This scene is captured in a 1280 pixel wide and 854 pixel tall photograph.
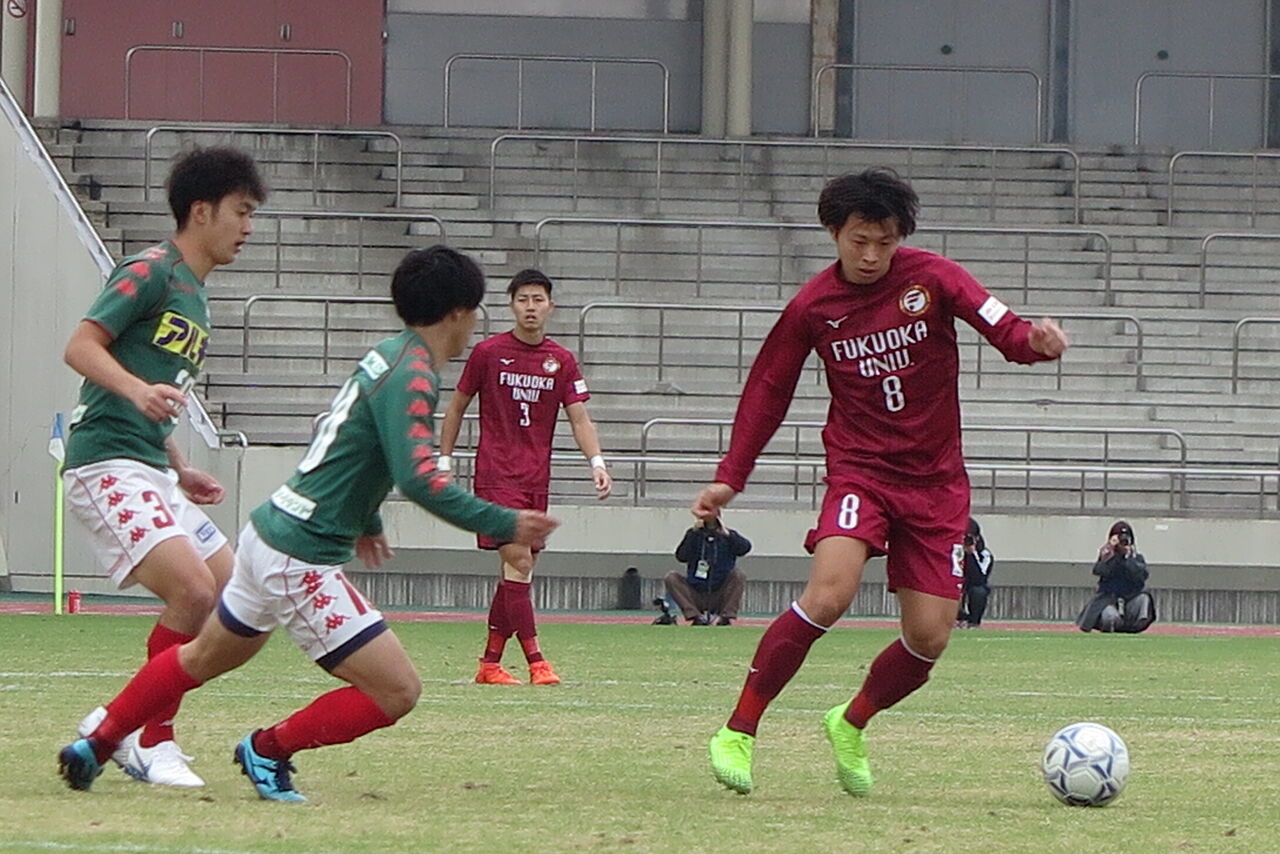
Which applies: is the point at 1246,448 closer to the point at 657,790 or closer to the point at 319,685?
the point at 319,685

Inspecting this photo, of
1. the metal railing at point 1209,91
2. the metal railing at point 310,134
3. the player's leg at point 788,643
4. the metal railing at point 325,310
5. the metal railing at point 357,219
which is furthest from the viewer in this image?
the metal railing at point 1209,91

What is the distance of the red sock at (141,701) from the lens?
6809 millimetres

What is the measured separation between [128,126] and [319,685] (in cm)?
1844

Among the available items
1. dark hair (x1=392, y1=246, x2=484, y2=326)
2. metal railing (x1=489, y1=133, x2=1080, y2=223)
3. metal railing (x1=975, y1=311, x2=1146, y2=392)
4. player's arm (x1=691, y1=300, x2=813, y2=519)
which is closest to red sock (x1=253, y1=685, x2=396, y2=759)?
dark hair (x1=392, y1=246, x2=484, y2=326)

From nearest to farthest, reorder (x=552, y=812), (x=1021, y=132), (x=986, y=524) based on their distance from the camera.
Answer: (x=552, y=812) → (x=986, y=524) → (x=1021, y=132)

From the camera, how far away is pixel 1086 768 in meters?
7.05

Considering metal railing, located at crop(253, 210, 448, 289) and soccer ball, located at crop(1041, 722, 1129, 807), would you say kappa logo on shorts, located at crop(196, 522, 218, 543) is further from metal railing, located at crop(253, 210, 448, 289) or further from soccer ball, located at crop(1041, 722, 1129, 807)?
metal railing, located at crop(253, 210, 448, 289)

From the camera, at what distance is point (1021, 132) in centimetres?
3266

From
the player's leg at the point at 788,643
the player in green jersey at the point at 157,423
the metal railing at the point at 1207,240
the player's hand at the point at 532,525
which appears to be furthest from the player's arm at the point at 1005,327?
the metal railing at the point at 1207,240

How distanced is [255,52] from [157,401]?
25.9 m

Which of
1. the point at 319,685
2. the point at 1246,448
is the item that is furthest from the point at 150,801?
the point at 1246,448

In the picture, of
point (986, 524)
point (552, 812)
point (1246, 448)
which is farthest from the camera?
point (1246, 448)

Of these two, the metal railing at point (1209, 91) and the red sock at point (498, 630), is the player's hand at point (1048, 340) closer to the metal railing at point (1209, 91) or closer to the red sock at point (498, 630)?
the red sock at point (498, 630)

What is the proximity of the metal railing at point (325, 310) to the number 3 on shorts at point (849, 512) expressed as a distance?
56.3ft
